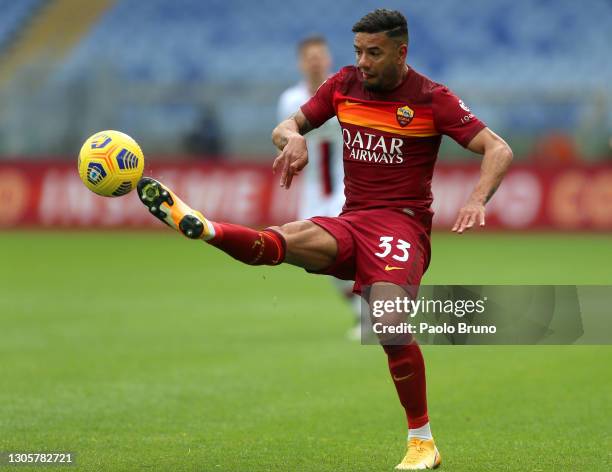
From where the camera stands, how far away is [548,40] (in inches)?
1137

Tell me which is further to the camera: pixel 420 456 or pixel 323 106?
pixel 323 106

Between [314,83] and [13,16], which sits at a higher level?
[13,16]

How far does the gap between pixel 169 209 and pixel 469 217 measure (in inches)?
57.7

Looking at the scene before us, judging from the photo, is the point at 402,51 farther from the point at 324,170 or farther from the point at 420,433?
the point at 324,170

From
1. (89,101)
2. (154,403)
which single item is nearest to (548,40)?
(89,101)

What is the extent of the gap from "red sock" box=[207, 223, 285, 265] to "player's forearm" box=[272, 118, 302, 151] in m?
0.57

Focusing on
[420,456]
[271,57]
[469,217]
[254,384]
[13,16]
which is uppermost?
[13,16]

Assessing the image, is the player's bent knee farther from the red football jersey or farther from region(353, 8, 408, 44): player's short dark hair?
region(353, 8, 408, 44): player's short dark hair

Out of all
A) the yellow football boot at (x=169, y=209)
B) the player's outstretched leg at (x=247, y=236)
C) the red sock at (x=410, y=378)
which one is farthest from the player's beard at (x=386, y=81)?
the red sock at (x=410, y=378)

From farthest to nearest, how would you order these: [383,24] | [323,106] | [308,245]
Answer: [323,106]
[308,245]
[383,24]

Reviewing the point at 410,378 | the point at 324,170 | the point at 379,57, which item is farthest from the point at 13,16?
the point at 410,378

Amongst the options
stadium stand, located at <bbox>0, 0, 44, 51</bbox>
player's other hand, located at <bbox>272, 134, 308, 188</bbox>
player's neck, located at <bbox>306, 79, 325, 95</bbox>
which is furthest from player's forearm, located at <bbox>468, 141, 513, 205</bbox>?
stadium stand, located at <bbox>0, 0, 44, 51</bbox>

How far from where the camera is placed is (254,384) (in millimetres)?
8617

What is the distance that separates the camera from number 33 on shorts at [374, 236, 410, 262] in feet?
20.0
